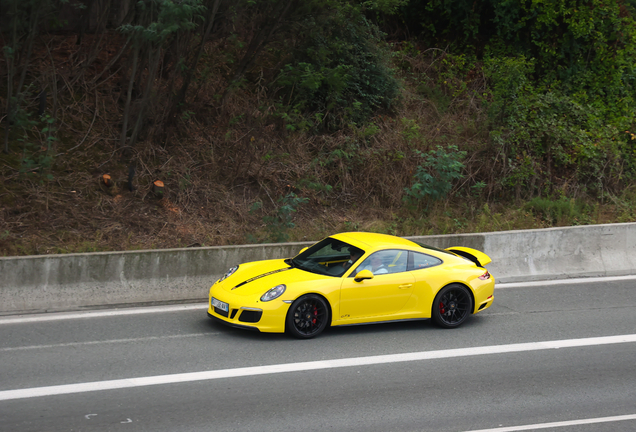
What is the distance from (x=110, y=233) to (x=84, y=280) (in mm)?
2309

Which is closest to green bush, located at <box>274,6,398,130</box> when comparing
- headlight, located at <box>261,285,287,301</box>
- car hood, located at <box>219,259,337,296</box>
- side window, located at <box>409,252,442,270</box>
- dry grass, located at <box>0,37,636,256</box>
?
dry grass, located at <box>0,37,636,256</box>

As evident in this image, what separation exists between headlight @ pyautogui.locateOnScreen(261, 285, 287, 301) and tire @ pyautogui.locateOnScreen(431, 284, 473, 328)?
2233 mm

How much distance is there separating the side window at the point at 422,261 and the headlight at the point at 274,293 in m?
1.91

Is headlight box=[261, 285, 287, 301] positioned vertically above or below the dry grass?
below

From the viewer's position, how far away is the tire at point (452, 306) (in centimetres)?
845

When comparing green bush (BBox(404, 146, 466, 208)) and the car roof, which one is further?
green bush (BBox(404, 146, 466, 208))

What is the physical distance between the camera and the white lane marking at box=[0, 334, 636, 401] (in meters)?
6.05

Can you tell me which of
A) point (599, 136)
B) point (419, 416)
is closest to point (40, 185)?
point (419, 416)

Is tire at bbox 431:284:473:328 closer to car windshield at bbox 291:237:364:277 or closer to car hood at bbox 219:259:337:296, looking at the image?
car windshield at bbox 291:237:364:277

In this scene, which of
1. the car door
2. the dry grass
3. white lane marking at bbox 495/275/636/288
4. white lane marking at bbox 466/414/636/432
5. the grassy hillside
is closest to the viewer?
white lane marking at bbox 466/414/636/432

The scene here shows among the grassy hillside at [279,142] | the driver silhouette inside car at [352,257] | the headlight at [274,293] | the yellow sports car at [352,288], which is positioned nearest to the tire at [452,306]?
the yellow sports car at [352,288]

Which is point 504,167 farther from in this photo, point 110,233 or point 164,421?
point 164,421

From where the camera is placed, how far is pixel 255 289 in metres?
7.77

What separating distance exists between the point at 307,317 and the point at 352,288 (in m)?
0.70
